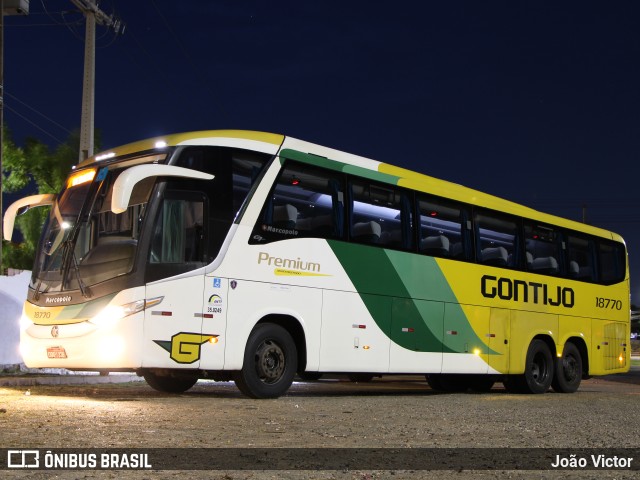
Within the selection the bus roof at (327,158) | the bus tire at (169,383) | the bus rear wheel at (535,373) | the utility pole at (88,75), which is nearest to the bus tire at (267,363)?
the bus tire at (169,383)

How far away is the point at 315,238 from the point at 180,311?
2776 millimetres

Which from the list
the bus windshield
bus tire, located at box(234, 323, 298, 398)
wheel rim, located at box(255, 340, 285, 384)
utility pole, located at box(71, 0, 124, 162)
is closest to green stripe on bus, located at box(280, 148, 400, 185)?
the bus windshield

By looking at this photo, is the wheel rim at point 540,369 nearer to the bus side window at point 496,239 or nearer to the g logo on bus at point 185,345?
the bus side window at point 496,239

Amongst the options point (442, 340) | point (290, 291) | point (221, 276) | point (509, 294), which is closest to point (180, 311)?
point (221, 276)

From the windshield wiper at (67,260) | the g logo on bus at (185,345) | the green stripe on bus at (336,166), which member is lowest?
the g logo on bus at (185,345)

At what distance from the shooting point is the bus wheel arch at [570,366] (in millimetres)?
20266

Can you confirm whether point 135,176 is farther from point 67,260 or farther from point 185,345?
point 185,345

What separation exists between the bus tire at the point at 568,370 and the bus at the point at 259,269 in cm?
204

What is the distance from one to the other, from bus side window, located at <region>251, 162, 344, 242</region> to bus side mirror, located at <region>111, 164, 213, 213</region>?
1.17 metres

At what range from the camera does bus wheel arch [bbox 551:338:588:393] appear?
2027 cm

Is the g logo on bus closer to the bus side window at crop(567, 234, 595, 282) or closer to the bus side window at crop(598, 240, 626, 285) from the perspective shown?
the bus side window at crop(567, 234, 595, 282)

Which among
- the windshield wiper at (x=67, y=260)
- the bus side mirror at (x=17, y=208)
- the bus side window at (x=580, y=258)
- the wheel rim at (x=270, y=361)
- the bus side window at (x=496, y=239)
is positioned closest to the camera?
the windshield wiper at (x=67, y=260)

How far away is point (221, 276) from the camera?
12.8 meters

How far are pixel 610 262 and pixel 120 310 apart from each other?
14.3 m
